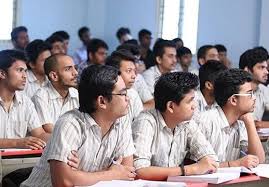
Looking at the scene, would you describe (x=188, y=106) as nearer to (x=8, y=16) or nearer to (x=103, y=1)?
(x=8, y=16)

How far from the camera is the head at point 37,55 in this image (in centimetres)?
518

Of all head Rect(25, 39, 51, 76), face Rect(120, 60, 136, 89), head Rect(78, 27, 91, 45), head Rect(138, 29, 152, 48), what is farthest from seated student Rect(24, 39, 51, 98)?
head Rect(78, 27, 91, 45)

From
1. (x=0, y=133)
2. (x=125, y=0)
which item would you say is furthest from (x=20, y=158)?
(x=125, y=0)

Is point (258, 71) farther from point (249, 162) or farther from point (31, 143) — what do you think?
point (31, 143)

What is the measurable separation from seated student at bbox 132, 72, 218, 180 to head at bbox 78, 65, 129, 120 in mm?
278

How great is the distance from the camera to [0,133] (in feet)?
12.3

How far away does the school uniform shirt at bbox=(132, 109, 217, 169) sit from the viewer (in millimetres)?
2867

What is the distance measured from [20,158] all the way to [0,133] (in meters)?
0.60

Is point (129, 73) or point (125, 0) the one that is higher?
point (125, 0)

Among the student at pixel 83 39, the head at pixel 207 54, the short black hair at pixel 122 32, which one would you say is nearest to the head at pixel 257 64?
the head at pixel 207 54

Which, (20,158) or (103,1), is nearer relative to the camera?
(20,158)

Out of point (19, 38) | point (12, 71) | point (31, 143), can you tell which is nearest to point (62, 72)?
point (12, 71)

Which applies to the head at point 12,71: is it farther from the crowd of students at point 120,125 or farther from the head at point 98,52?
the head at point 98,52

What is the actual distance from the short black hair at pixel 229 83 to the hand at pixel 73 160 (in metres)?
1.08
